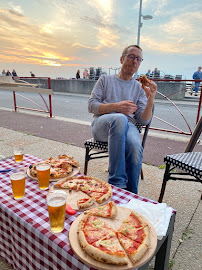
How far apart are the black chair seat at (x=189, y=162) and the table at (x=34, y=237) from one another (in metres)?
0.76

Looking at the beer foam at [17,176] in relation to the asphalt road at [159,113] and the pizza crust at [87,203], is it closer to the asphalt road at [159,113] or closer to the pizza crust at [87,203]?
the pizza crust at [87,203]

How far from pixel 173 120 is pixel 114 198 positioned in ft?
22.5

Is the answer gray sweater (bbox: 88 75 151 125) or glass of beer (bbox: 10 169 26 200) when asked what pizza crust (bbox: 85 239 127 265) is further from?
gray sweater (bbox: 88 75 151 125)

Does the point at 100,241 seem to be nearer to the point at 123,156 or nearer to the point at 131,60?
the point at 123,156

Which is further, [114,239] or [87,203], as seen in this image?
[87,203]

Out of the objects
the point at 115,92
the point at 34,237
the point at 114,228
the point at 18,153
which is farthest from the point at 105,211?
the point at 115,92

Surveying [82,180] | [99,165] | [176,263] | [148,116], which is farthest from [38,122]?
[176,263]

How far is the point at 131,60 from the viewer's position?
97.1 inches

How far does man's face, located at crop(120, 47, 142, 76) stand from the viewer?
2447 millimetres

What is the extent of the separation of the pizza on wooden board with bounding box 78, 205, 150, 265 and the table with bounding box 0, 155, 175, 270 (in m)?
0.08

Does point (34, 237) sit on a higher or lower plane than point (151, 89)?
lower

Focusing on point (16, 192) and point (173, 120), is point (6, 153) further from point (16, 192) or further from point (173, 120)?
Answer: point (173, 120)

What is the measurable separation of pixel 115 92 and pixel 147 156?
1610mm

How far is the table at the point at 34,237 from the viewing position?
0.99m
